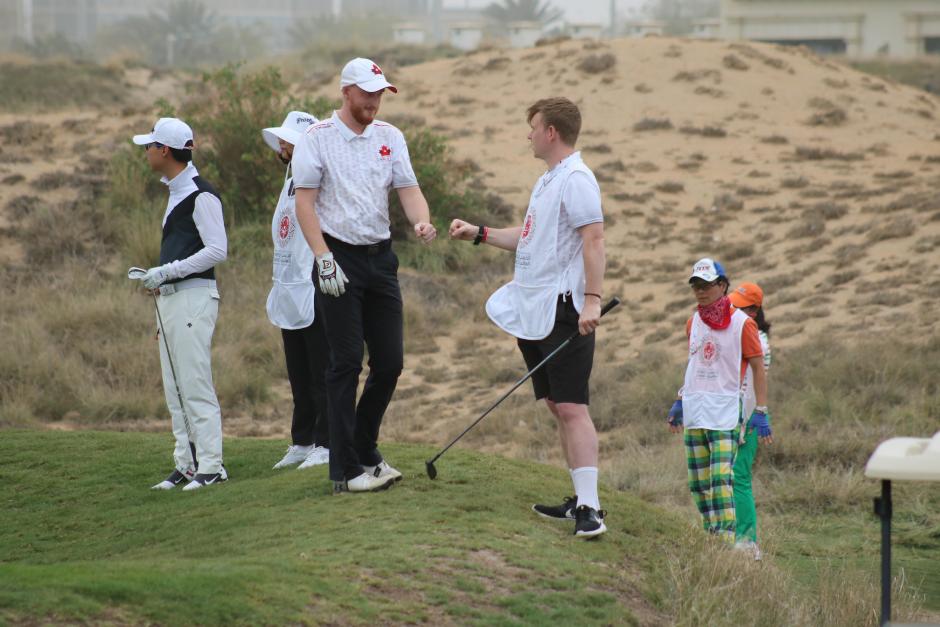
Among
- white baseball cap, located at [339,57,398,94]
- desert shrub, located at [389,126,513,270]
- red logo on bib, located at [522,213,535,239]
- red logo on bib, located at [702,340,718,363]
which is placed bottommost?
desert shrub, located at [389,126,513,270]

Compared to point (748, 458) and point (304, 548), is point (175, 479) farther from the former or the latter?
point (748, 458)

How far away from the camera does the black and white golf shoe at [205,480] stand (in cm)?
741

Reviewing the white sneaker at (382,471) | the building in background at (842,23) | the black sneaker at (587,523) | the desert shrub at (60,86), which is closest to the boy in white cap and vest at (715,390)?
the black sneaker at (587,523)

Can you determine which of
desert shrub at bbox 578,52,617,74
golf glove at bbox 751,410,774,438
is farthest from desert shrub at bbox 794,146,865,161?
golf glove at bbox 751,410,774,438

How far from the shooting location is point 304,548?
574cm

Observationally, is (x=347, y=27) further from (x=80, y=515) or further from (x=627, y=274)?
(x=80, y=515)

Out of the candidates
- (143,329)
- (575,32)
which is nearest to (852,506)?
(143,329)

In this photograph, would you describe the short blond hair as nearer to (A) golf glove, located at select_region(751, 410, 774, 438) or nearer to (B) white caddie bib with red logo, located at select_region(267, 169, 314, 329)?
(B) white caddie bib with red logo, located at select_region(267, 169, 314, 329)

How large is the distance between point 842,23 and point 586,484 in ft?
195

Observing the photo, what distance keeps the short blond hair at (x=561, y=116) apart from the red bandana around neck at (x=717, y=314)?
64.0 inches

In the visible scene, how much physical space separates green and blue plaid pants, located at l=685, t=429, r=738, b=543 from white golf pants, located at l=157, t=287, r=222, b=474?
8.86 ft

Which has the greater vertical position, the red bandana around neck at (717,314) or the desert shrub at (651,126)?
the red bandana around neck at (717,314)

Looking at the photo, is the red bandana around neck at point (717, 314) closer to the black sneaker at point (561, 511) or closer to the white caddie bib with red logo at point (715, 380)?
the white caddie bib with red logo at point (715, 380)

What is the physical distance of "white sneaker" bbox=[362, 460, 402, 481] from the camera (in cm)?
681
